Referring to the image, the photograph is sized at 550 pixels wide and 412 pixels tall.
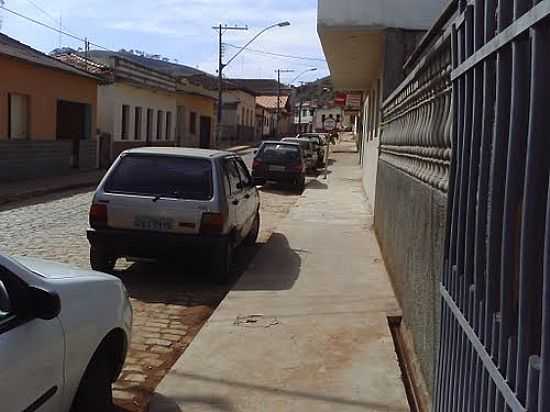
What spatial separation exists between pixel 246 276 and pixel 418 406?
4005mm

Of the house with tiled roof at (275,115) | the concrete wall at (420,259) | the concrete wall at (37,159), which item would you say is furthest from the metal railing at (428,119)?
the house with tiled roof at (275,115)

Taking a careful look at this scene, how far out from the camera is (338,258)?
1002 cm

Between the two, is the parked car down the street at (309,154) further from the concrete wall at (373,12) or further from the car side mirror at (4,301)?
the car side mirror at (4,301)

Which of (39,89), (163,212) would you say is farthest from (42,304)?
(39,89)

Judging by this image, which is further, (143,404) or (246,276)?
(246,276)

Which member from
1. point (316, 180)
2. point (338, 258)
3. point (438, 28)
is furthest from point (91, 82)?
point (438, 28)

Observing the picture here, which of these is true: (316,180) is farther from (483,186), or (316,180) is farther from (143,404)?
(483,186)

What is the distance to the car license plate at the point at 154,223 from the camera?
8.07 metres

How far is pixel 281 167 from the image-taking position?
921 inches

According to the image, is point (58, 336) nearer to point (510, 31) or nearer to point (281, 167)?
point (510, 31)

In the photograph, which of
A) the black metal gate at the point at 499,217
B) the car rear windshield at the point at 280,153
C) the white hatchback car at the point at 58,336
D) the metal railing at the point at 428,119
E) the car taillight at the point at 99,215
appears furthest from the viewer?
the car rear windshield at the point at 280,153

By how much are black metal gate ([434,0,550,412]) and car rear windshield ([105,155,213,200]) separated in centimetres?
513

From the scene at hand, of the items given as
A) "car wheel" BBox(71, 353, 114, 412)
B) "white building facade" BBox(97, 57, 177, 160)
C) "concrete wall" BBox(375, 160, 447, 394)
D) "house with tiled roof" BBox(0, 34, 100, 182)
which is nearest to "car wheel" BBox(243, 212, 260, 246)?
"concrete wall" BBox(375, 160, 447, 394)

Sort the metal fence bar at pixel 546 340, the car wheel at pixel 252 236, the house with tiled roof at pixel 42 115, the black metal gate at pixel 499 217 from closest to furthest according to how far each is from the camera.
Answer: the metal fence bar at pixel 546 340 → the black metal gate at pixel 499 217 → the car wheel at pixel 252 236 → the house with tiled roof at pixel 42 115
